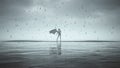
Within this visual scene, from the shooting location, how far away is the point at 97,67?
46.7ft

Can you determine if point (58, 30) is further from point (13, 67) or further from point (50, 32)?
point (13, 67)

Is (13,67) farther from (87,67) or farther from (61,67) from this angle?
(87,67)

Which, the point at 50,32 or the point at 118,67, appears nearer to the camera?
the point at 118,67

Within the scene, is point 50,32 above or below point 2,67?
above

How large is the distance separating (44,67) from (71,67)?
2.38 meters

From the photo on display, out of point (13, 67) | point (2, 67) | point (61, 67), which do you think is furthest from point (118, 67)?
point (2, 67)

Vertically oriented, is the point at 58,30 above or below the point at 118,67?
above

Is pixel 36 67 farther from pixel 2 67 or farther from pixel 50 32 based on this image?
pixel 50 32

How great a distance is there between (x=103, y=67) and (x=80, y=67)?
204 cm

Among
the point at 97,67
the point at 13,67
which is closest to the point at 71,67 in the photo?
the point at 97,67

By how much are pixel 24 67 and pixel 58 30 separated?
37233mm

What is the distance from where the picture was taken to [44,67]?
1411 cm

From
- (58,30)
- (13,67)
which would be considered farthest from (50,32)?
(13,67)

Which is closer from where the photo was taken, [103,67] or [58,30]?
[103,67]
